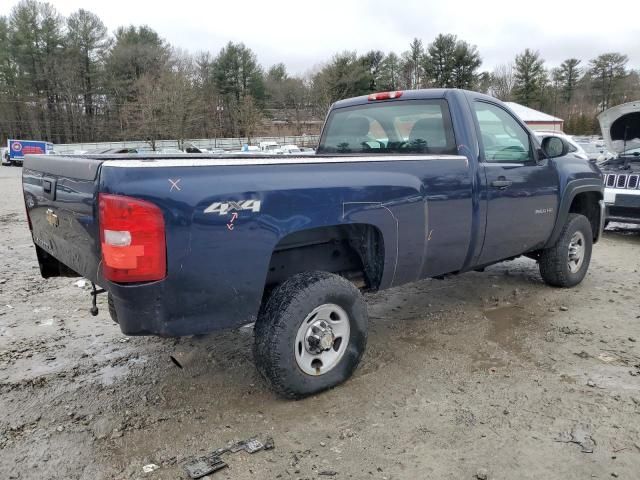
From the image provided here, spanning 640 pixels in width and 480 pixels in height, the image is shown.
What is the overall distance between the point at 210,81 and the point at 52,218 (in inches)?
2620

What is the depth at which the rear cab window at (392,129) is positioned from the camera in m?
4.18

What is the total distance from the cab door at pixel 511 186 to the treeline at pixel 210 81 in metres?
51.4

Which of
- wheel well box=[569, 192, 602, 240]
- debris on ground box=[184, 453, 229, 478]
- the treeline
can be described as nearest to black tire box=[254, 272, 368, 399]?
debris on ground box=[184, 453, 229, 478]

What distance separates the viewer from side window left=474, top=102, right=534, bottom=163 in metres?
4.32

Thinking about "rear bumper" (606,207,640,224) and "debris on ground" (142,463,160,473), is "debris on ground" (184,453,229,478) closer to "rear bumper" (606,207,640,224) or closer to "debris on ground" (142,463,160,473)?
"debris on ground" (142,463,160,473)

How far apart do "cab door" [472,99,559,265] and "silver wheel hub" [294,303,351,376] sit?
1.61 meters

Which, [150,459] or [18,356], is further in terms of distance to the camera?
[18,356]

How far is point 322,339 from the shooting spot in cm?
321

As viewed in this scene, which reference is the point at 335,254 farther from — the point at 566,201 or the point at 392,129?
the point at 566,201

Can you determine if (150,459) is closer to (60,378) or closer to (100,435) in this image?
(100,435)

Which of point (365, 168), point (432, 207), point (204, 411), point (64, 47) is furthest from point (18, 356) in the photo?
point (64, 47)

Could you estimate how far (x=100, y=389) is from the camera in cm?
345

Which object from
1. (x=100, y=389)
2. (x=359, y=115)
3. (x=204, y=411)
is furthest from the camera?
(x=359, y=115)

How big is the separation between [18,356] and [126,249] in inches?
87.5
